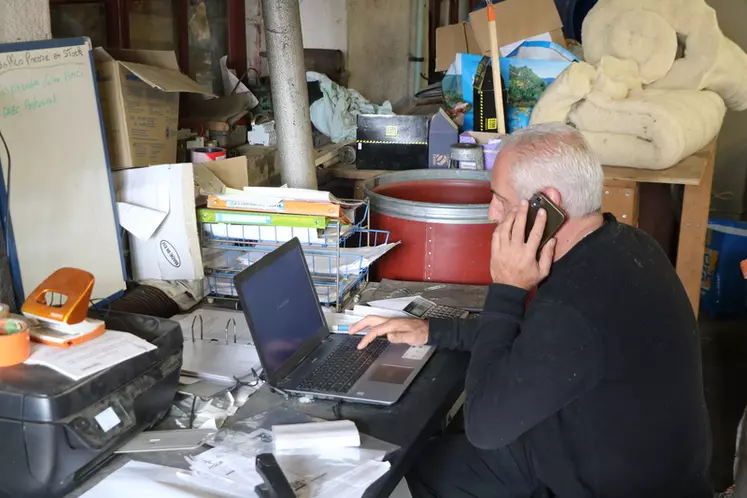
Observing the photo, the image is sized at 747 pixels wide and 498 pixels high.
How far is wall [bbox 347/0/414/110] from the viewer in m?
4.80

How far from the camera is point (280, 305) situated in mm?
1679

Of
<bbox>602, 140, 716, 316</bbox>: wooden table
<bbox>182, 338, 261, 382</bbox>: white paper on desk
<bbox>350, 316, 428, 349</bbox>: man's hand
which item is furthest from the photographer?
<bbox>602, 140, 716, 316</bbox>: wooden table

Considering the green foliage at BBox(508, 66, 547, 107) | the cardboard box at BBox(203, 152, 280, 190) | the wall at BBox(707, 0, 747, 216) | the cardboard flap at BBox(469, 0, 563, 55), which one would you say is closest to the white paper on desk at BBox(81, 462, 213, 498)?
the cardboard box at BBox(203, 152, 280, 190)

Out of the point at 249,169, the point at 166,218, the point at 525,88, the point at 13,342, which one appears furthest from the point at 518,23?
the point at 13,342

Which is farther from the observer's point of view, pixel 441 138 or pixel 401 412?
pixel 441 138

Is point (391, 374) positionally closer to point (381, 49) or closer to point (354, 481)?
point (354, 481)

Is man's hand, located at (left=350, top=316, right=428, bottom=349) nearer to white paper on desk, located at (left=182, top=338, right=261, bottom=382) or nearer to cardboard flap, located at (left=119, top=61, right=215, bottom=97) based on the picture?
white paper on desk, located at (left=182, top=338, right=261, bottom=382)

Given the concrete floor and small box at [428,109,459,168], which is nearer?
the concrete floor

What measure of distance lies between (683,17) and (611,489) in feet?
8.37

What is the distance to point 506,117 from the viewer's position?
136 inches

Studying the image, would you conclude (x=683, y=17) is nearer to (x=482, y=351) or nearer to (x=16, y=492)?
(x=482, y=351)

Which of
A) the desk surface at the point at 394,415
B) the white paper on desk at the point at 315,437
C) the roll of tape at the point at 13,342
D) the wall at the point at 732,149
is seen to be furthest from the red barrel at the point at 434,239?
the wall at the point at 732,149

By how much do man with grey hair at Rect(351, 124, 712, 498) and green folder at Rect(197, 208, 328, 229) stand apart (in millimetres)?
607

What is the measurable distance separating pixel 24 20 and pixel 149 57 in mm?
506
